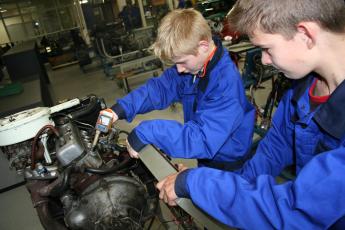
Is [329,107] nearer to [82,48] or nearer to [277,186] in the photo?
[277,186]

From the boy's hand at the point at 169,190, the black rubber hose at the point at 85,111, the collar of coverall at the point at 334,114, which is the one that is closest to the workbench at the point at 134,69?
the black rubber hose at the point at 85,111

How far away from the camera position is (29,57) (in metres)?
4.74

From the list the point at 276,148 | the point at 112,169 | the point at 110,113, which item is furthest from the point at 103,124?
the point at 276,148

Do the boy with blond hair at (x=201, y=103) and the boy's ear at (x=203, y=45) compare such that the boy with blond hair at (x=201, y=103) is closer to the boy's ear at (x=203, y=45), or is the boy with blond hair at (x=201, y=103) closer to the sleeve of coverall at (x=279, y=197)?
the boy's ear at (x=203, y=45)

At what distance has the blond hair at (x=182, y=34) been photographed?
119cm

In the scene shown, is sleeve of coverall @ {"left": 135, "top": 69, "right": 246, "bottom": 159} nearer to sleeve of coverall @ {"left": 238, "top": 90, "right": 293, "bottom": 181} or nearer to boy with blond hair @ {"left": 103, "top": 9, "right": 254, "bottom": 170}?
boy with blond hair @ {"left": 103, "top": 9, "right": 254, "bottom": 170}

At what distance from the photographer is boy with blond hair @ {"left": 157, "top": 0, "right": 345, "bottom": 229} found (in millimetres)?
583

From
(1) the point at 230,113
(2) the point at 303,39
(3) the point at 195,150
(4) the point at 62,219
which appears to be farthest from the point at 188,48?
(4) the point at 62,219

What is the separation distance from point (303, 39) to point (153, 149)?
662 millimetres

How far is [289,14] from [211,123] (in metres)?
0.55

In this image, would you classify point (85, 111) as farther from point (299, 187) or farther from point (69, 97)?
point (69, 97)

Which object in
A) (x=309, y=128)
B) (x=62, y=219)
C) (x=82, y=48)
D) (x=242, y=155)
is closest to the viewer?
(x=309, y=128)

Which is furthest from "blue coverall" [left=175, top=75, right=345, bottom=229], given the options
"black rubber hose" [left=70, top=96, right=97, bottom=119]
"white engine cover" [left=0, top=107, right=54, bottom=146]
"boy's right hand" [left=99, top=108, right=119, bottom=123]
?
"black rubber hose" [left=70, top=96, right=97, bottom=119]

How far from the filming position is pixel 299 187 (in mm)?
593
